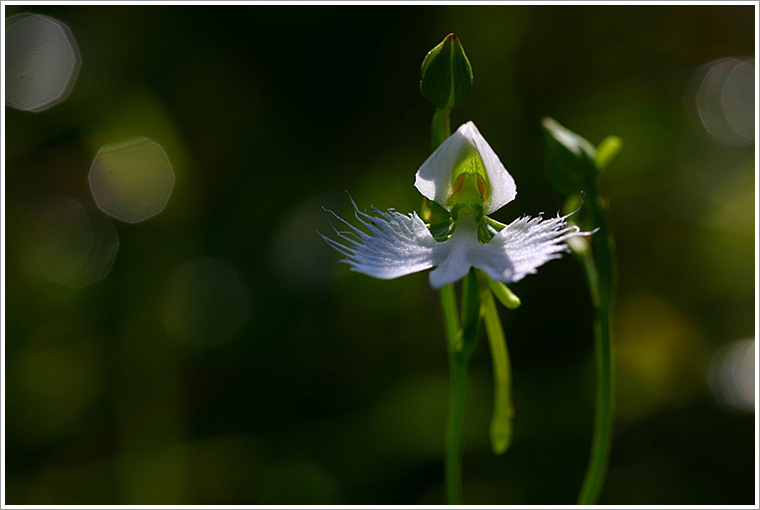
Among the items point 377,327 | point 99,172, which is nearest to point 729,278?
point 377,327

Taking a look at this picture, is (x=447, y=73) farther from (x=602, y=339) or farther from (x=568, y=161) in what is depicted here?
(x=602, y=339)

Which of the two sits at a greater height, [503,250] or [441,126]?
[441,126]

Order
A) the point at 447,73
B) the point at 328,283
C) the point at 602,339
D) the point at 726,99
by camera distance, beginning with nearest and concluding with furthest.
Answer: the point at 447,73, the point at 602,339, the point at 328,283, the point at 726,99

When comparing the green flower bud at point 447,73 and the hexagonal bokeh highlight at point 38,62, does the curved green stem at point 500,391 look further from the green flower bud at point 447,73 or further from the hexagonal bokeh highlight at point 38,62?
the hexagonal bokeh highlight at point 38,62

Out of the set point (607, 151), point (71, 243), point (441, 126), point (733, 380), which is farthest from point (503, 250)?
point (71, 243)

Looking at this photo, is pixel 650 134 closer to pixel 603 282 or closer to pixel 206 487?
pixel 603 282
